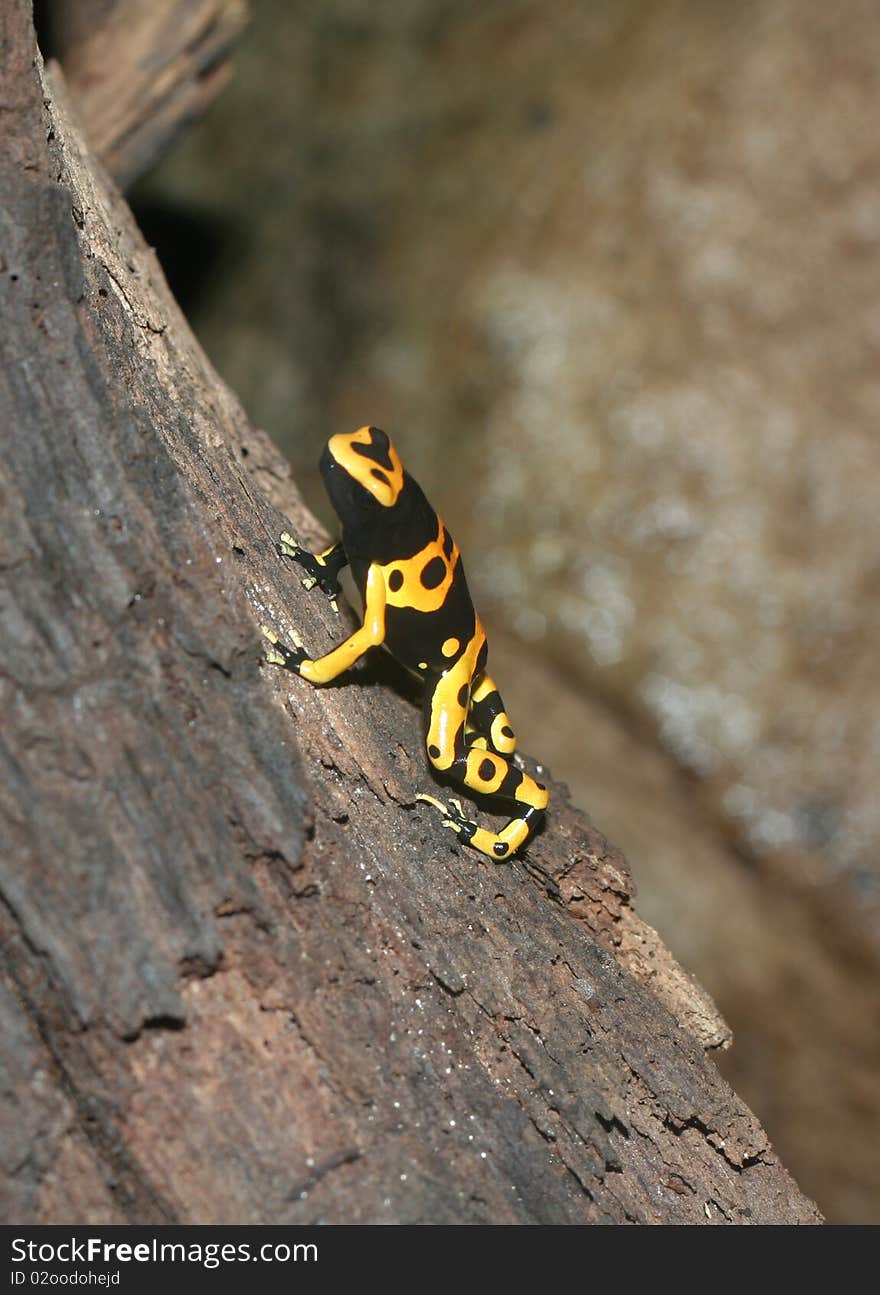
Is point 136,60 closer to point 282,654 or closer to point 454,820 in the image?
point 282,654

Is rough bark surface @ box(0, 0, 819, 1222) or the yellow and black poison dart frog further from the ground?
the yellow and black poison dart frog

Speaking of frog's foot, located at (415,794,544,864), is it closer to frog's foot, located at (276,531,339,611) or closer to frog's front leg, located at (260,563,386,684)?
frog's front leg, located at (260,563,386,684)

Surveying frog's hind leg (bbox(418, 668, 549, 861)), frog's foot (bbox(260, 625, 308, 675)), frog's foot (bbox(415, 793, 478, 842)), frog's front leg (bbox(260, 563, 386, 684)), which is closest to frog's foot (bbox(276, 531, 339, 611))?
frog's front leg (bbox(260, 563, 386, 684))

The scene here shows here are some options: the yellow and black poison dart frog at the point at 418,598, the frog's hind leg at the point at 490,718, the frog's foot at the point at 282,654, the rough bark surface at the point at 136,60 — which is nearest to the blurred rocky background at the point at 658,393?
the rough bark surface at the point at 136,60

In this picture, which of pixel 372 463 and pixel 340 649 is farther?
pixel 372 463

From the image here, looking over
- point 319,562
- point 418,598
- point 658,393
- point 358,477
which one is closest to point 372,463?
point 358,477
